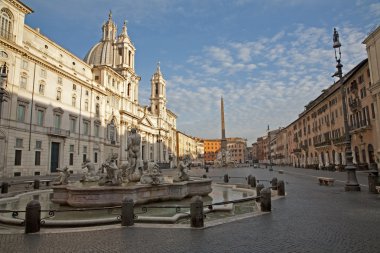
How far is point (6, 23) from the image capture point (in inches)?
1192

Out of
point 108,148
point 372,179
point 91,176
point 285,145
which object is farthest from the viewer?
point 285,145

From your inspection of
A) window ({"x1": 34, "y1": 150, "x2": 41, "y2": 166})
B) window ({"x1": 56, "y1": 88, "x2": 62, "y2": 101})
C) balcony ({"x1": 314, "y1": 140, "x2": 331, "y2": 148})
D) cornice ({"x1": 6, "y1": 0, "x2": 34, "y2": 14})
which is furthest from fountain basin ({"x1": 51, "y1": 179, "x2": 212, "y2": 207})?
balcony ({"x1": 314, "y1": 140, "x2": 331, "y2": 148})

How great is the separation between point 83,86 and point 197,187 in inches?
1458

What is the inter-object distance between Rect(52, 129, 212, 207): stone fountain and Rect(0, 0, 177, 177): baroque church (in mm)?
7625

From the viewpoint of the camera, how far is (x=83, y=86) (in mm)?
45188

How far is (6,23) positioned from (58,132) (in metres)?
14.9

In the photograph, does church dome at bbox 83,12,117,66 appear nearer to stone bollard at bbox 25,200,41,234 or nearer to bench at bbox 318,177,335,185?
bench at bbox 318,177,335,185

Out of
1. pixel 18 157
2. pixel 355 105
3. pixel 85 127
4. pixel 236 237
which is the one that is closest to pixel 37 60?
pixel 18 157

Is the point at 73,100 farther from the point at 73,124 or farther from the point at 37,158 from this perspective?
the point at 37,158

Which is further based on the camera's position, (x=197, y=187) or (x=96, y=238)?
(x=197, y=187)

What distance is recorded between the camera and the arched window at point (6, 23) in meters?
29.7

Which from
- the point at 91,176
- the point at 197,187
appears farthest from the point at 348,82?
the point at 91,176

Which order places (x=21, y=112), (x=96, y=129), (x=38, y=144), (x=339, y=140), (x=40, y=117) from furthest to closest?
1. (x=96, y=129)
2. (x=339, y=140)
3. (x=40, y=117)
4. (x=38, y=144)
5. (x=21, y=112)

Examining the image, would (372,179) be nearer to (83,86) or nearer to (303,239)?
(303,239)
